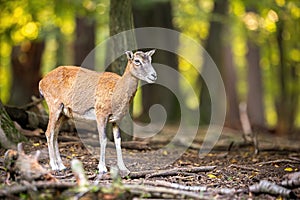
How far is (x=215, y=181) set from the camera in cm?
742

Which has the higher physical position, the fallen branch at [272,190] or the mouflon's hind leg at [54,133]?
the mouflon's hind leg at [54,133]

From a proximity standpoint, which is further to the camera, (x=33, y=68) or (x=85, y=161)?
(x=33, y=68)

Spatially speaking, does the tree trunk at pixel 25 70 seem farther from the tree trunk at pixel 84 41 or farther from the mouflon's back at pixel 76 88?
the mouflon's back at pixel 76 88

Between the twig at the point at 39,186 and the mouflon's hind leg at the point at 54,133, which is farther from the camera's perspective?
the mouflon's hind leg at the point at 54,133

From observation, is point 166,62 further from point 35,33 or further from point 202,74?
point 35,33

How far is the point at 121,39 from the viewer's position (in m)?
9.88

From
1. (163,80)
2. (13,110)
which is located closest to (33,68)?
(163,80)

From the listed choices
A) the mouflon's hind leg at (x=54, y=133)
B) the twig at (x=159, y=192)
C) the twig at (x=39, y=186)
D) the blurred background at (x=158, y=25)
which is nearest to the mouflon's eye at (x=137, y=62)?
the mouflon's hind leg at (x=54, y=133)

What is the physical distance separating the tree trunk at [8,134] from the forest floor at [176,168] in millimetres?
160

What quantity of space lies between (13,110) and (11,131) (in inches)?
50.3

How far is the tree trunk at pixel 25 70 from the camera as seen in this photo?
53.9ft

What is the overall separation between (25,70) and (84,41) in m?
2.29

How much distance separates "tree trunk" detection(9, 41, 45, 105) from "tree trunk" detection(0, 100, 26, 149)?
701cm

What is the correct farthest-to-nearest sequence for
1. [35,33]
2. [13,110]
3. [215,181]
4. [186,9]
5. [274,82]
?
[274,82]
[186,9]
[35,33]
[13,110]
[215,181]
